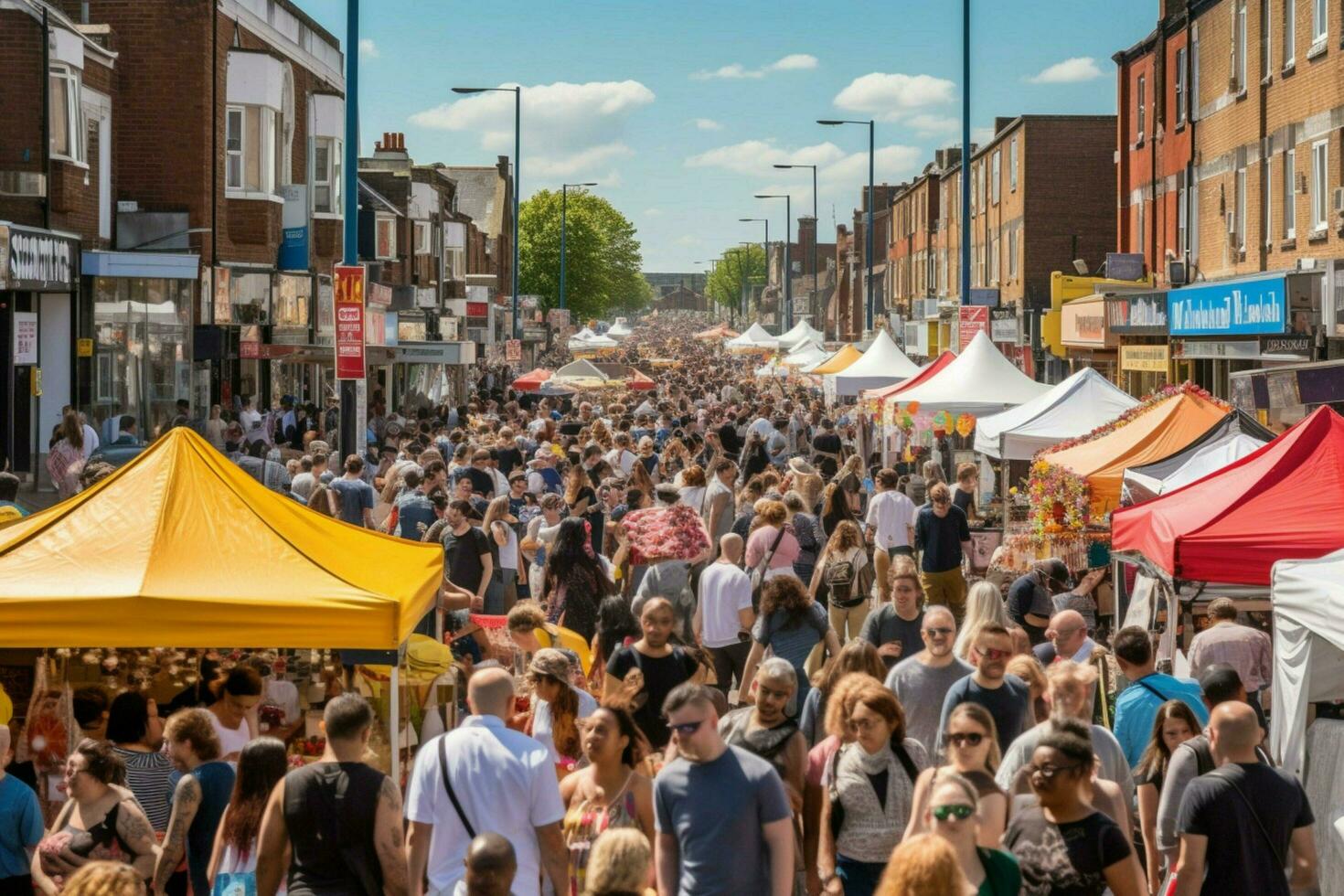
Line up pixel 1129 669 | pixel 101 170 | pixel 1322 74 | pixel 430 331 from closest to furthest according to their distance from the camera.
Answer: pixel 1129 669 → pixel 1322 74 → pixel 101 170 → pixel 430 331

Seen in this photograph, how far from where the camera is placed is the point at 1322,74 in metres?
24.1

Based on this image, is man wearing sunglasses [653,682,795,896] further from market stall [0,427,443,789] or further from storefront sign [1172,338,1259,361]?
storefront sign [1172,338,1259,361]

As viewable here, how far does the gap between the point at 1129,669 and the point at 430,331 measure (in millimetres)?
43085

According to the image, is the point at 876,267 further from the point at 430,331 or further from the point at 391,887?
the point at 391,887

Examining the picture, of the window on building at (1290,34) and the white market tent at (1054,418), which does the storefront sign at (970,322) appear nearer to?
the window on building at (1290,34)

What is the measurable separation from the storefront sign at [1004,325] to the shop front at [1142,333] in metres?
8.22

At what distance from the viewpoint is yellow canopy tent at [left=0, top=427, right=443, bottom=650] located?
26.5ft

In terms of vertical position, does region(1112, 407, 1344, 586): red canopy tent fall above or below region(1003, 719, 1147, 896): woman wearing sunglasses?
above

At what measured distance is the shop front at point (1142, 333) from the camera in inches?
1185

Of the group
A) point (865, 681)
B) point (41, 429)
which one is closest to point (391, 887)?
point (865, 681)

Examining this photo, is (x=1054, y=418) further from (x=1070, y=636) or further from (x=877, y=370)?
(x=877, y=370)

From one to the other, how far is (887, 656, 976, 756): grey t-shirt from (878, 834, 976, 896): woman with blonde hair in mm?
3619

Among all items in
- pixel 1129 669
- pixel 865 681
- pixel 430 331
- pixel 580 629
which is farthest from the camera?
pixel 430 331

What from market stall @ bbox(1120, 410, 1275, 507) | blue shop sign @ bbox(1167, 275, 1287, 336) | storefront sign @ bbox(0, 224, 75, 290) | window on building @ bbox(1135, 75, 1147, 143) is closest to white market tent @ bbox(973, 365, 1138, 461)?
market stall @ bbox(1120, 410, 1275, 507)
